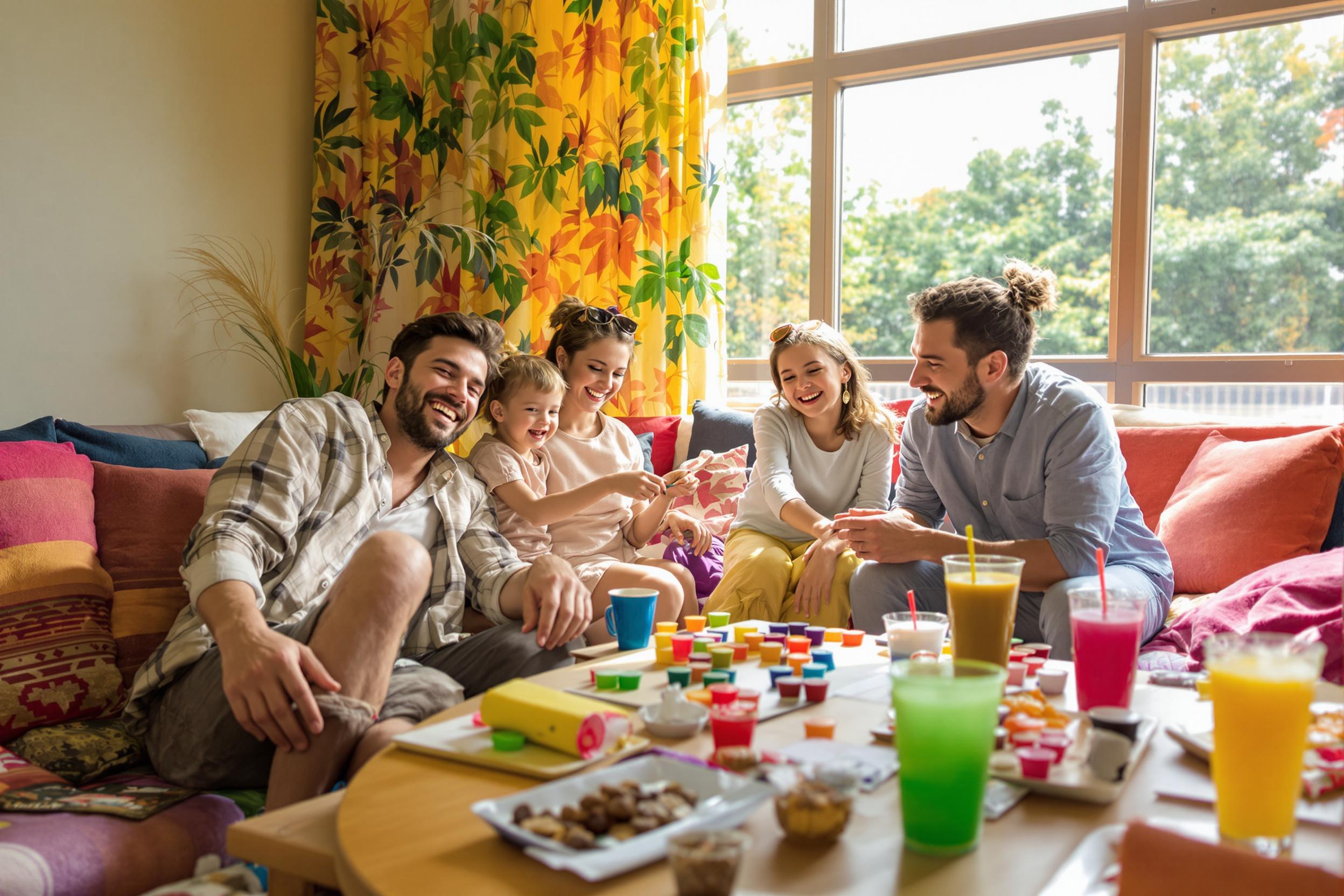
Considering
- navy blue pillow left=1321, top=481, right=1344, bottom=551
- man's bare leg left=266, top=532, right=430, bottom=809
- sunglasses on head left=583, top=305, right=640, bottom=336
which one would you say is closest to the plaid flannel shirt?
man's bare leg left=266, top=532, right=430, bottom=809

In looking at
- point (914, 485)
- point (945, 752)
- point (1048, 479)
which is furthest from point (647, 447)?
point (945, 752)

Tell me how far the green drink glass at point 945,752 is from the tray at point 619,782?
0.42 feet

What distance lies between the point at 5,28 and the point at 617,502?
2257 millimetres

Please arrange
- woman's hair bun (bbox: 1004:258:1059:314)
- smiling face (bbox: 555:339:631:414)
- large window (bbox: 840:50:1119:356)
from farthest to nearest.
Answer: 1. large window (bbox: 840:50:1119:356)
2. smiling face (bbox: 555:339:631:414)
3. woman's hair bun (bbox: 1004:258:1059:314)

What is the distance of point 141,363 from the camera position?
3289mm

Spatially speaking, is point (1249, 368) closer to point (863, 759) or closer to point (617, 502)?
point (617, 502)

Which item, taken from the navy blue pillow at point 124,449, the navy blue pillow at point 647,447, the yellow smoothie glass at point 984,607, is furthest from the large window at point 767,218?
the yellow smoothie glass at point 984,607

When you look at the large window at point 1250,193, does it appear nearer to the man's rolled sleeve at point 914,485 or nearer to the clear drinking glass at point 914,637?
the man's rolled sleeve at point 914,485

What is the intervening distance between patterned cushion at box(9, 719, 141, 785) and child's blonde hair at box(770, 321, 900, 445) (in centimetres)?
177

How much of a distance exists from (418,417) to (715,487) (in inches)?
38.5

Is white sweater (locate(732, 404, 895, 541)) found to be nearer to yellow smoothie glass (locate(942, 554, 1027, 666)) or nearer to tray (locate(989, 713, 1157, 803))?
yellow smoothie glass (locate(942, 554, 1027, 666))

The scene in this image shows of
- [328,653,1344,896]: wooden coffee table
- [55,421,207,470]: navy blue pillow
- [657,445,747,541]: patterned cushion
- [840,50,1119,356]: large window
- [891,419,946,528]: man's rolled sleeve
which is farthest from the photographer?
[840,50,1119,356]: large window

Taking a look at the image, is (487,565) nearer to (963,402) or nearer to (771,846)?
(963,402)

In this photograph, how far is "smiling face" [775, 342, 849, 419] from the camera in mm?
2639
